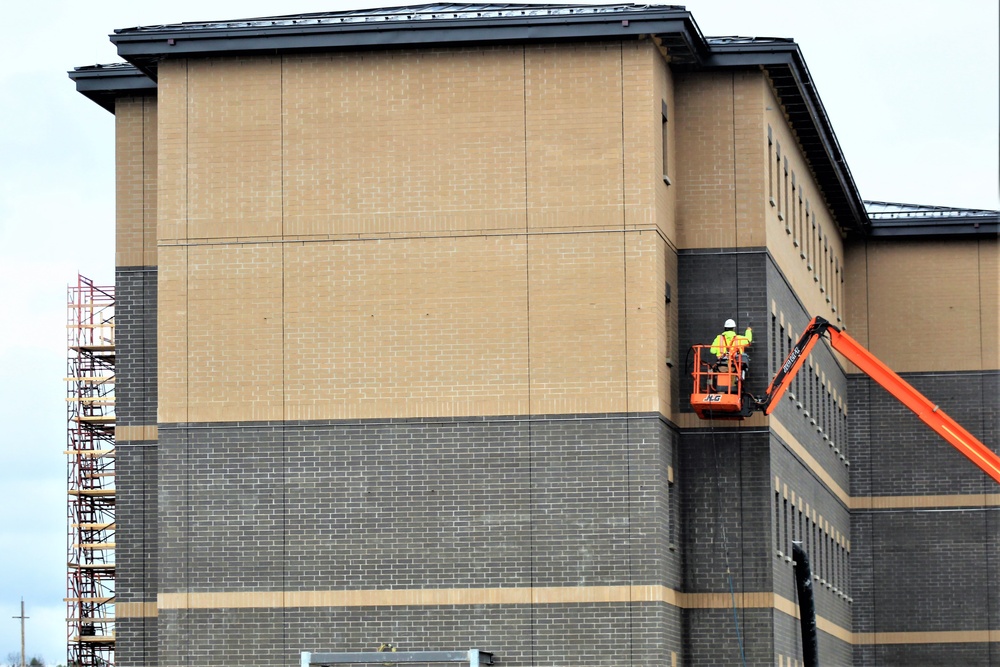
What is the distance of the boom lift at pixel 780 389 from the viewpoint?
43938mm

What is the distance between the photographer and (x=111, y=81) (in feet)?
160

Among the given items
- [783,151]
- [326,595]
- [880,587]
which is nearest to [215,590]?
[326,595]

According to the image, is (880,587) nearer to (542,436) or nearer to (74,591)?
(542,436)

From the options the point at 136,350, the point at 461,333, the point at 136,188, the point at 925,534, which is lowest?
the point at 925,534

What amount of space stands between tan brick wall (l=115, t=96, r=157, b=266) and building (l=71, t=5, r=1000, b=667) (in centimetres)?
356

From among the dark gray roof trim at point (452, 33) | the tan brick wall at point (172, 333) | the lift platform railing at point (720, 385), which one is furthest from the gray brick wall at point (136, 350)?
the lift platform railing at point (720, 385)

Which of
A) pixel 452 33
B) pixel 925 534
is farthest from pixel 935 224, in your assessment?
pixel 452 33

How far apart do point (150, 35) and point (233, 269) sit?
5.17m

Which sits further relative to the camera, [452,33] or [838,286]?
A: [838,286]

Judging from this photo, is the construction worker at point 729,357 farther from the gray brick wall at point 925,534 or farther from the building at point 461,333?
the gray brick wall at point 925,534

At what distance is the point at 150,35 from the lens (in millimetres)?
43906

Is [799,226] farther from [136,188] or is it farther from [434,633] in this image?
[434,633]

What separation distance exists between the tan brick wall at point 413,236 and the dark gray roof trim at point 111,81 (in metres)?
4.83

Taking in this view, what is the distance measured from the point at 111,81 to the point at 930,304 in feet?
94.2
